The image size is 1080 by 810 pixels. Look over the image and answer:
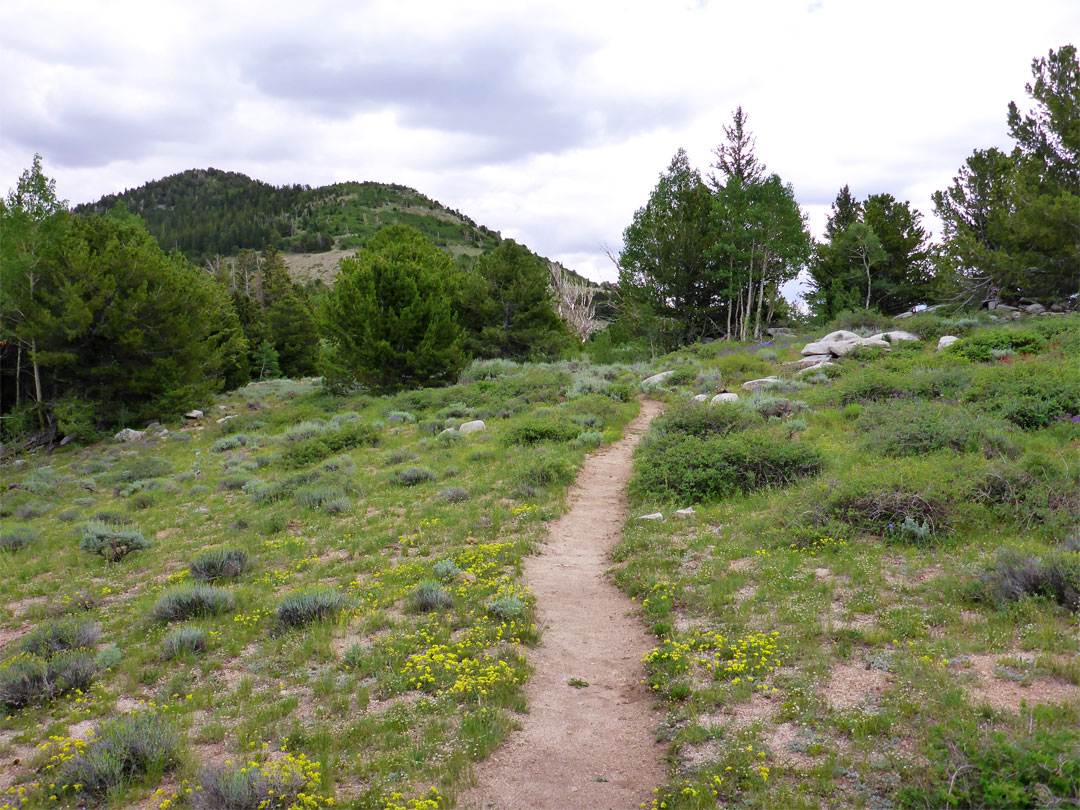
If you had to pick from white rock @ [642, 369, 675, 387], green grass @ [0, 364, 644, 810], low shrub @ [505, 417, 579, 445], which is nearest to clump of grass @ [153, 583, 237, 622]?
green grass @ [0, 364, 644, 810]

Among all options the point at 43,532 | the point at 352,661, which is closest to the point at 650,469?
the point at 352,661

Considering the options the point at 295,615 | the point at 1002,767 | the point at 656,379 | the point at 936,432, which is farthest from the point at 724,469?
the point at 656,379

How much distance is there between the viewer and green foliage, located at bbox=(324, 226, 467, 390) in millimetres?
24531

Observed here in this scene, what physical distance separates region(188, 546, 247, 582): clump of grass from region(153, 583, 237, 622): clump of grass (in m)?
1.14

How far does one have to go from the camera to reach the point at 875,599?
19.1 ft

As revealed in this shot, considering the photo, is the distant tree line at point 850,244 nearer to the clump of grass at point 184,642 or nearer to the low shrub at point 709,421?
the low shrub at point 709,421

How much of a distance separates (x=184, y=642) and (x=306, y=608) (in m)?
1.21

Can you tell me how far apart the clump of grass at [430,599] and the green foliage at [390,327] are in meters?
18.7

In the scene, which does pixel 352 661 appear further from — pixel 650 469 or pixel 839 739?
pixel 650 469

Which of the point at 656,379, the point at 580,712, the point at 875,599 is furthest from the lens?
the point at 656,379

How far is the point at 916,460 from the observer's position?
9.02 m

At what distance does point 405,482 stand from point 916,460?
956 centimetres

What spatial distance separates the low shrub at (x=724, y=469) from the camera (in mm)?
10094

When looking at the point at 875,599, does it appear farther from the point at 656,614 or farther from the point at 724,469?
the point at 724,469
